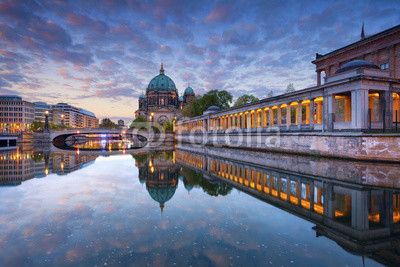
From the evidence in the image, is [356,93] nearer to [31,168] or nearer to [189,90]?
Result: [31,168]

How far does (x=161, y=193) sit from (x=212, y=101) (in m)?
61.5

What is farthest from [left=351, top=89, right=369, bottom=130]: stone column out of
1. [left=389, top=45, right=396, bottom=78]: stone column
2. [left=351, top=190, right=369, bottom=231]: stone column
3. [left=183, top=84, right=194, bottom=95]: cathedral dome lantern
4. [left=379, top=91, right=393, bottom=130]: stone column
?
[left=183, top=84, right=194, bottom=95]: cathedral dome lantern

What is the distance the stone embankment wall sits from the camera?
18.8 metres

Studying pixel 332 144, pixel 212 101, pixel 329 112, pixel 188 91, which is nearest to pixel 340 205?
pixel 332 144

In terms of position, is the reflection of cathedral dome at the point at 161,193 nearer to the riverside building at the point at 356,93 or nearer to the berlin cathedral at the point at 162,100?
the riverside building at the point at 356,93

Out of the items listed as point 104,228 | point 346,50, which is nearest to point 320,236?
point 104,228

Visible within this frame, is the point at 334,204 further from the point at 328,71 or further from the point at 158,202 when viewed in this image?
the point at 328,71

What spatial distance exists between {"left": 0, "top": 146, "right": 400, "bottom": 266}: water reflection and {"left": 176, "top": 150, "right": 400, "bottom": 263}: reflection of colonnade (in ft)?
0.09

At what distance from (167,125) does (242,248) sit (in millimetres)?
96886

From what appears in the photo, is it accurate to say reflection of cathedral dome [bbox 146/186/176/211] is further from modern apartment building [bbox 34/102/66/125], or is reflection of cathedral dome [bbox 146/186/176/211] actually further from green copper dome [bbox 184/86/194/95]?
modern apartment building [bbox 34/102/66/125]

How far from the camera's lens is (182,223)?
701 centimetres

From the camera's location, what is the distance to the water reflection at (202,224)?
5062 millimetres

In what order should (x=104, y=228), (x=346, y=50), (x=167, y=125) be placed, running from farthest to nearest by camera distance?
(x=167, y=125) < (x=346, y=50) < (x=104, y=228)

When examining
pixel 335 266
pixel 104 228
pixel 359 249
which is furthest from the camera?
pixel 104 228
